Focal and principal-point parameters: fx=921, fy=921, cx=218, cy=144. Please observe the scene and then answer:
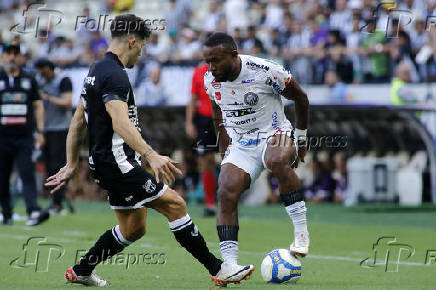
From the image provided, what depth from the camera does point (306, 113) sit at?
27.6 feet

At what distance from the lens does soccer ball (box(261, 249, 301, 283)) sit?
25.1ft

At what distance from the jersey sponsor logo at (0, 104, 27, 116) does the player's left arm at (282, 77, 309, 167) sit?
637cm

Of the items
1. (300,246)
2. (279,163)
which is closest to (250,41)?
(279,163)

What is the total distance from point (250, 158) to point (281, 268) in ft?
3.43

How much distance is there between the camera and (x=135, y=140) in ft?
21.5

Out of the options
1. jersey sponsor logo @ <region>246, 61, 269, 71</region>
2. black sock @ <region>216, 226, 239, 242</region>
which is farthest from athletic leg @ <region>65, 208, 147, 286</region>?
jersey sponsor logo @ <region>246, 61, 269, 71</region>

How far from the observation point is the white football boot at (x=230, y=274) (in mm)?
7250

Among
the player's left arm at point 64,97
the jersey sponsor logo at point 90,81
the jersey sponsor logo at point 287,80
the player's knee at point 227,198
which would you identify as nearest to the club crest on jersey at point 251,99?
the jersey sponsor logo at point 287,80

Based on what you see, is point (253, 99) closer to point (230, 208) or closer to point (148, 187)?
point (230, 208)

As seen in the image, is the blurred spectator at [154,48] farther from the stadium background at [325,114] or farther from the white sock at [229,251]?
the white sock at [229,251]

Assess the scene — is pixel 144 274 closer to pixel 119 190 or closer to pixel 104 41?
pixel 119 190

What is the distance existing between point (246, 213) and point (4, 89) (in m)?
4.96

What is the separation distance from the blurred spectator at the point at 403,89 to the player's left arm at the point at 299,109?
9.20 metres

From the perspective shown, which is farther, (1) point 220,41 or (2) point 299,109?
(2) point 299,109
